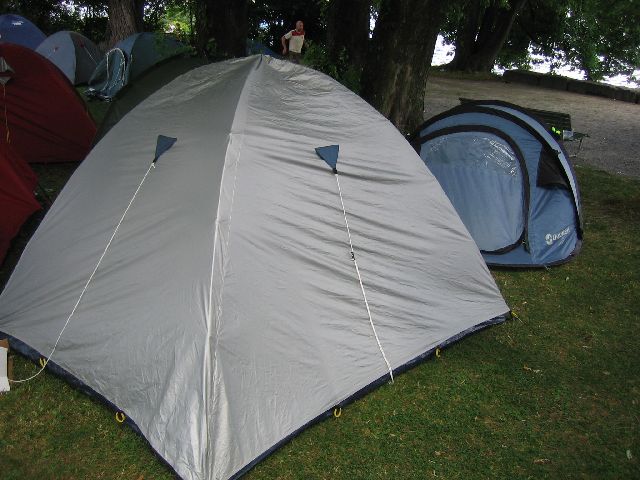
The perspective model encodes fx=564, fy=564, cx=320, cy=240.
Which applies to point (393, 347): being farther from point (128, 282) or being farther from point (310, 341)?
point (128, 282)

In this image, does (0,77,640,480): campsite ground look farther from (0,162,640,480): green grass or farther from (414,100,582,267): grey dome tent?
(414,100,582,267): grey dome tent

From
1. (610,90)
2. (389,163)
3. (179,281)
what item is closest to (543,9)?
(610,90)

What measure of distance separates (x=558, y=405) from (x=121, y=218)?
3063 millimetres

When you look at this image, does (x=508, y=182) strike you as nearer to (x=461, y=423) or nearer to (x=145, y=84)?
(x=461, y=423)

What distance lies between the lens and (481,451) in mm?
3258

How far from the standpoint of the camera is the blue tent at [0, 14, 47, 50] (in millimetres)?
14734

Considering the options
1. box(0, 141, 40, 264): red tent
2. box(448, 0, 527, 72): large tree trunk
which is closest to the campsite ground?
box(0, 141, 40, 264): red tent

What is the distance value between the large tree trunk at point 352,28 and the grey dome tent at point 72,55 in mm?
7170

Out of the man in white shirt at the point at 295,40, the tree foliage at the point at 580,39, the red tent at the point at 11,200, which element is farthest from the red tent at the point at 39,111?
the tree foliage at the point at 580,39

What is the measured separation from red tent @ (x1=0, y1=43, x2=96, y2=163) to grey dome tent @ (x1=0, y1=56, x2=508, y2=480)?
387cm

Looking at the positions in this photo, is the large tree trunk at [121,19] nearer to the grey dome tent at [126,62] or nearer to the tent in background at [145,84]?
the grey dome tent at [126,62]

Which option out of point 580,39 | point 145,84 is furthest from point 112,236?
point 580,39

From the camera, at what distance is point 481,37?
23.0 metres

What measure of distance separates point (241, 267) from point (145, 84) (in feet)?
19.5
